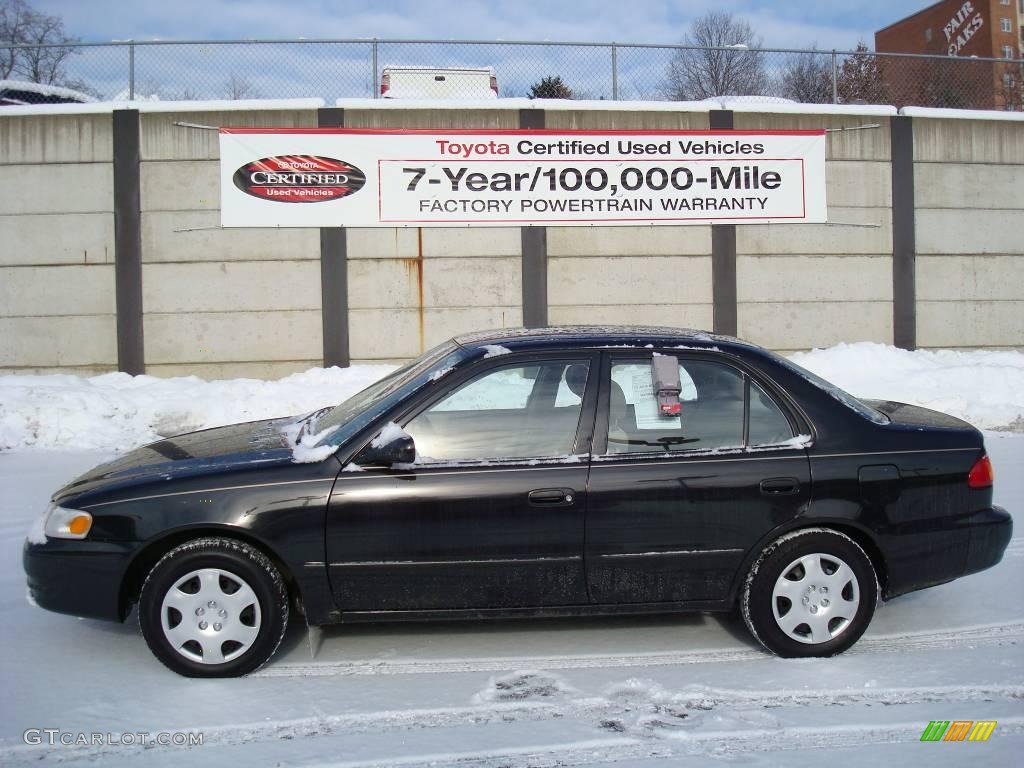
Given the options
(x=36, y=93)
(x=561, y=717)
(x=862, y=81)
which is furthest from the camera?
(x=862, y=81)

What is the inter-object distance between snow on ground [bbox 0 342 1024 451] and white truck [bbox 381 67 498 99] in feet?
12.9

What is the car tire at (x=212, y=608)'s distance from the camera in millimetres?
3848

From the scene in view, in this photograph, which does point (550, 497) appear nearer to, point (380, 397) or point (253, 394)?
point (380, 397)

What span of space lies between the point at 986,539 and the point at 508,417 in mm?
2289

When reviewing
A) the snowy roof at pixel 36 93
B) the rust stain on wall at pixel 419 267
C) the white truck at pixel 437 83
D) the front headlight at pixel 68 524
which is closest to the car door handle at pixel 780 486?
the front headlight at pixel 68 524

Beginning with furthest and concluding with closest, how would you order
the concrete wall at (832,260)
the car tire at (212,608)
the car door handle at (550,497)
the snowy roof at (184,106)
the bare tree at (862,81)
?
the bare tree at (862,81)
the concrete wall at (832,260)
the snowy roof at (184,106)
the car door handle at (550,497)
the car tire at (212,608)

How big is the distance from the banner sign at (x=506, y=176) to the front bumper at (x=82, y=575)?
30.3 feet

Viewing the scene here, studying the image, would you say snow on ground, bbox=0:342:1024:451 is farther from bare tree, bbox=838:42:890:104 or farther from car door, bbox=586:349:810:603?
car door, bbox=586:349:810:603

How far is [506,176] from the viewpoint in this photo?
12836 mm

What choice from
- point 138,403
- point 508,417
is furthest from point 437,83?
point 508,417

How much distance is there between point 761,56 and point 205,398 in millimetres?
9960

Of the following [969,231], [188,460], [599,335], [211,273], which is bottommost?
[188,460]

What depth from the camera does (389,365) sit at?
1288cm

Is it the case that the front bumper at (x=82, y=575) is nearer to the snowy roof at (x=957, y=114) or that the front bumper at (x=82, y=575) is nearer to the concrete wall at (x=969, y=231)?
the concrete wall at (x=969, y=231)
